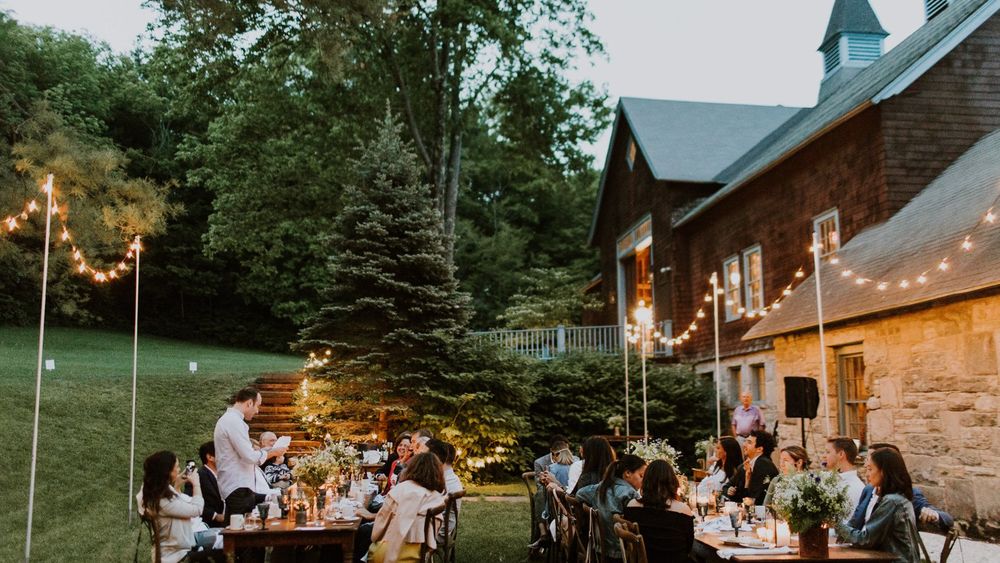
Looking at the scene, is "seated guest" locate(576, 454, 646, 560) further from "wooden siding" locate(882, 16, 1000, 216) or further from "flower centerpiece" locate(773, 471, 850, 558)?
"wooden siding" locate(882, 16, 1000, 216)

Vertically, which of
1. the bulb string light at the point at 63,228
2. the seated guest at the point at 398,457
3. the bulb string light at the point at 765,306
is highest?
the bulb string light at the point at 63,228

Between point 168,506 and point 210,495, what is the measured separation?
3.15 ft

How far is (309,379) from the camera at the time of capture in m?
16.3

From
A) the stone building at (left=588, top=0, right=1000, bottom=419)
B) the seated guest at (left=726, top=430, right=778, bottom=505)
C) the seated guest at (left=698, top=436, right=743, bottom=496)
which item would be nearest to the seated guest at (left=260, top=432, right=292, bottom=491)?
the seated guest at (left=698, top=436, right=743, bottom=496)

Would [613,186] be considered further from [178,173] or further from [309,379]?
[178,173]

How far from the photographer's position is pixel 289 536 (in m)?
5.83

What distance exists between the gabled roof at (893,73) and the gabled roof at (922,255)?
63.0 inches

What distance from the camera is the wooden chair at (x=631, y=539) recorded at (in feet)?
15.6

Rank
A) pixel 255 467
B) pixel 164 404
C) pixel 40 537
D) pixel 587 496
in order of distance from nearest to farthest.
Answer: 1. pixel 587 496
2. pixel 255 467
3. pixel 40 537
4. pixel 164 404

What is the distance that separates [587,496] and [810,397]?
4.66 m

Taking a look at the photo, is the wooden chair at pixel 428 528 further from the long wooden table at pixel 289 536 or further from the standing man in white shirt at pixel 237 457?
the standing man in white shirt at pixel 237 457

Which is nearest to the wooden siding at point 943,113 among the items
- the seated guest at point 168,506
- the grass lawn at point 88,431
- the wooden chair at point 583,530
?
the wooden chair at point 583,530

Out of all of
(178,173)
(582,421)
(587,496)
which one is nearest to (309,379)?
(582,421)

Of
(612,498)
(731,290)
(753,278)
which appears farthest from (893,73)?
(612,498)
